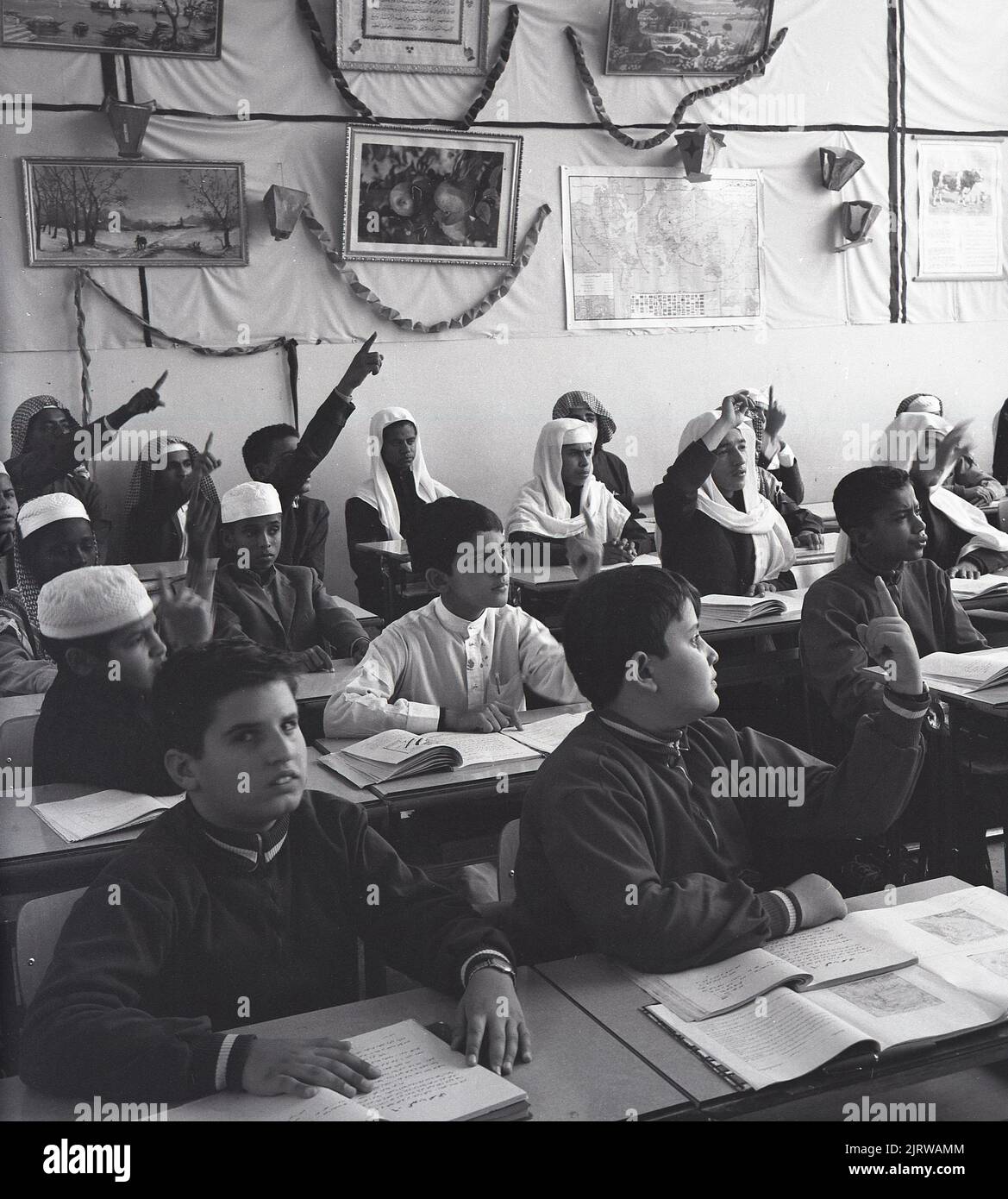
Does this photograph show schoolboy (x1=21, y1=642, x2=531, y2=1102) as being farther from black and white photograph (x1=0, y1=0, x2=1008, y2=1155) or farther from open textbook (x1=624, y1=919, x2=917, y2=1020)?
open textbook (x1=624, y1=919, x2=917, y2=1020)

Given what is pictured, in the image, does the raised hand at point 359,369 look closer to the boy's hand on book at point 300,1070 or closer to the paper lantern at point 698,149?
the paper lantern at point 698,149

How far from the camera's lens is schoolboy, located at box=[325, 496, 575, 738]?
274 cm

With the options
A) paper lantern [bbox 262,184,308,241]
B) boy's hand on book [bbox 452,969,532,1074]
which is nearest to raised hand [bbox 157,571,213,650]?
boy's hand on book [bbox 452,969,532,1074]

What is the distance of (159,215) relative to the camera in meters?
5.83

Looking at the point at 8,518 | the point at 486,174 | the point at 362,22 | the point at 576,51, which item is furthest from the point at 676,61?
the point at 8,518

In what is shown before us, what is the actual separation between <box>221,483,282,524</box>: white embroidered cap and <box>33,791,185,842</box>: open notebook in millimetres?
1814

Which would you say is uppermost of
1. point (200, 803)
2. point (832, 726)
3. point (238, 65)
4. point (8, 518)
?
point (238, 65)

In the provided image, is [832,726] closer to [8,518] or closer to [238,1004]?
[238,1004]

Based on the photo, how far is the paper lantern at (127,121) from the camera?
18.2 feet

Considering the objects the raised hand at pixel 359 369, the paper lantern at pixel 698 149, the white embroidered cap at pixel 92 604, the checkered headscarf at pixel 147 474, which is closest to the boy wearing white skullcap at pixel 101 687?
the white embroidered cap at pixel 92 604

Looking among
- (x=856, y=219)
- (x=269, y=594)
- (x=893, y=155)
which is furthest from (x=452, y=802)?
(x=893, y=155)

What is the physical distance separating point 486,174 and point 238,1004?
564 cm

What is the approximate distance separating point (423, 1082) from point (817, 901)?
1.93 ft
